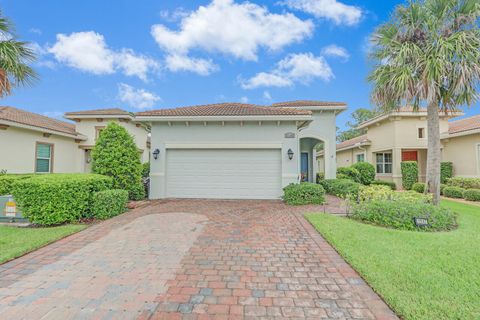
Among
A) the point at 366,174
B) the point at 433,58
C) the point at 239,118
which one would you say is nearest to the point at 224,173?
the point at 239,118

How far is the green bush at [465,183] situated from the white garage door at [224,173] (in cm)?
1008

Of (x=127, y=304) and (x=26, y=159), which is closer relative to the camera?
(x=127, y=304)

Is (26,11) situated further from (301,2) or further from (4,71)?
(301,2)

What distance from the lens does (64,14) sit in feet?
37.1

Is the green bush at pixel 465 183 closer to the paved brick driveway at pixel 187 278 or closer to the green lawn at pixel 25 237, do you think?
the paved brick driveway at pixel 187 278

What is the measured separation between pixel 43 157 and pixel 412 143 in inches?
941

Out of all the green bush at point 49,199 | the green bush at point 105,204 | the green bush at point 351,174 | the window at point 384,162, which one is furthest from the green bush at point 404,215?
the window at point 384,162

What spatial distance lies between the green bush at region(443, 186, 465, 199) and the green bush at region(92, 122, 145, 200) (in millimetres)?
15599

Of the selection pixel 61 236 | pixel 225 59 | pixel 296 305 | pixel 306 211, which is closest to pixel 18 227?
pixel 61 236

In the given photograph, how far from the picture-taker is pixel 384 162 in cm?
1734

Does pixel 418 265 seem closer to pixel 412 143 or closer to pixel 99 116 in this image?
pixel 412 143

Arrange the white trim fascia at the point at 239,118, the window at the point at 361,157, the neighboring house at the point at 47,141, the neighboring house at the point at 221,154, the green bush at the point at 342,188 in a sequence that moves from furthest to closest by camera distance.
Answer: the window at the point at 361,157
the neighboring house at the point at 47,141
the green bush at the point at 342,188
the neighboring house at the point at 221,154
the white trim fascia at the point at 239,118

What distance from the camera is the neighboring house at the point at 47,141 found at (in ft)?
37.0

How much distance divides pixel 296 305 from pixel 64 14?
1588 cm
